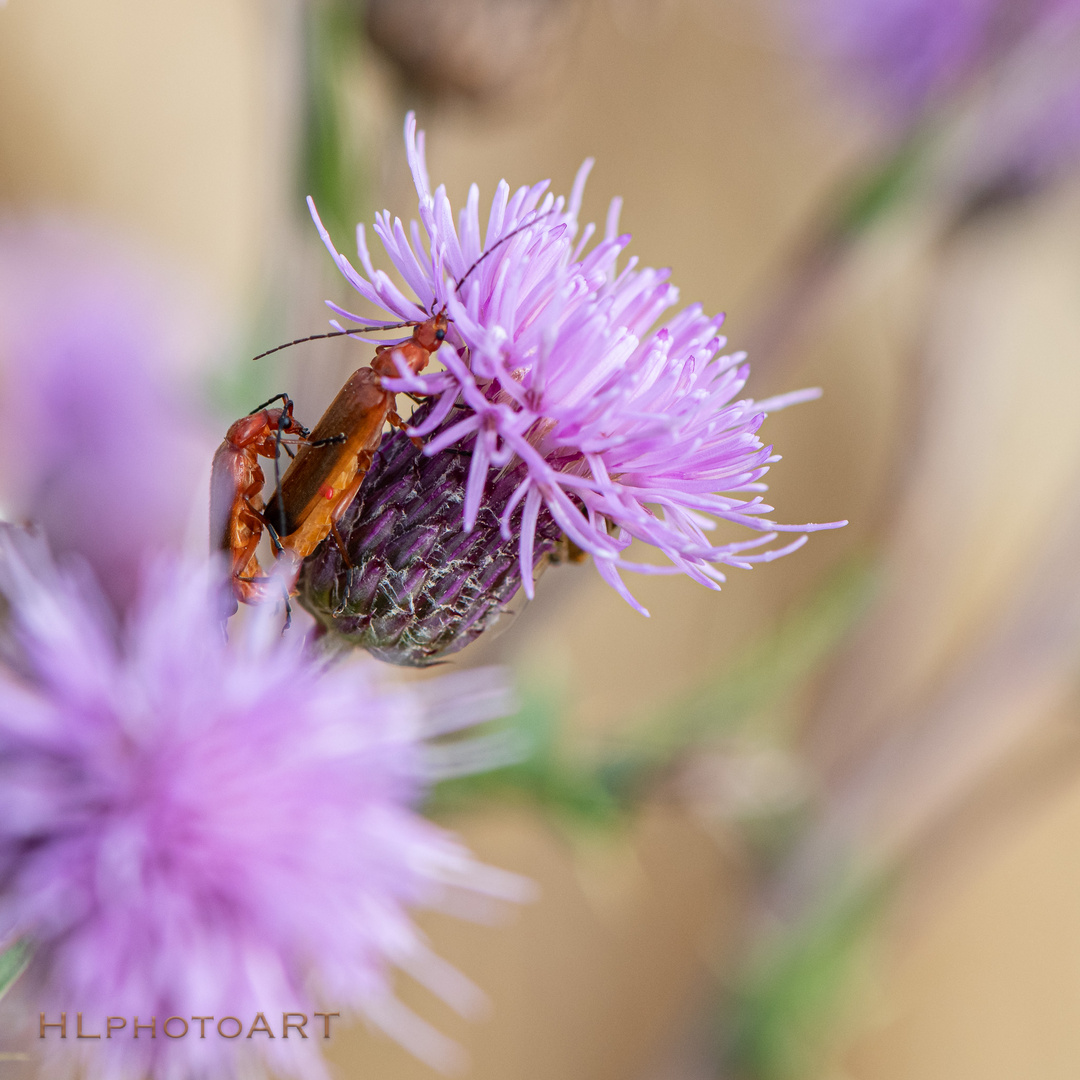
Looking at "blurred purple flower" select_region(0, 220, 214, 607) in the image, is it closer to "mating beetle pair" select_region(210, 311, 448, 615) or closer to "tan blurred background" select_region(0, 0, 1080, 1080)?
"tan blurred background" select_region(0, 0, 1080, 1080)

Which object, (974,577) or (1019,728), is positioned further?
(974,577)

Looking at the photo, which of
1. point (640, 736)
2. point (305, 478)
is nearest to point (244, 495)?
point (305, 478)

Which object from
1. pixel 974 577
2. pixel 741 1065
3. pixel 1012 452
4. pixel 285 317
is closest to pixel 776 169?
pixel 1012 452

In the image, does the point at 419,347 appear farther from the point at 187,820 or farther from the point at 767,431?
the point at 767,431

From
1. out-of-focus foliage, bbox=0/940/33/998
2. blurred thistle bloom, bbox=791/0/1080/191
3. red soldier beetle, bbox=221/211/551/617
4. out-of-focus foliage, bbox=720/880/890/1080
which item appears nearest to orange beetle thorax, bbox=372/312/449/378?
Answer: red soldier beetle, bbox=221/211/551/617

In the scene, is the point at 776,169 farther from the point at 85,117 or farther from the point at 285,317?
the point at 285,317

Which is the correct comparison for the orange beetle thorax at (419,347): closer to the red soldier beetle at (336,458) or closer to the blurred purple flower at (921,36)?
the red soldier beetle at (336,458)

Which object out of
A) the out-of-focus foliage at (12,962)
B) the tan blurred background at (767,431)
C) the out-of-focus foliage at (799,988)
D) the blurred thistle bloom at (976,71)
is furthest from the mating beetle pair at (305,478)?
the out-of-focus foliage at (799,988)
